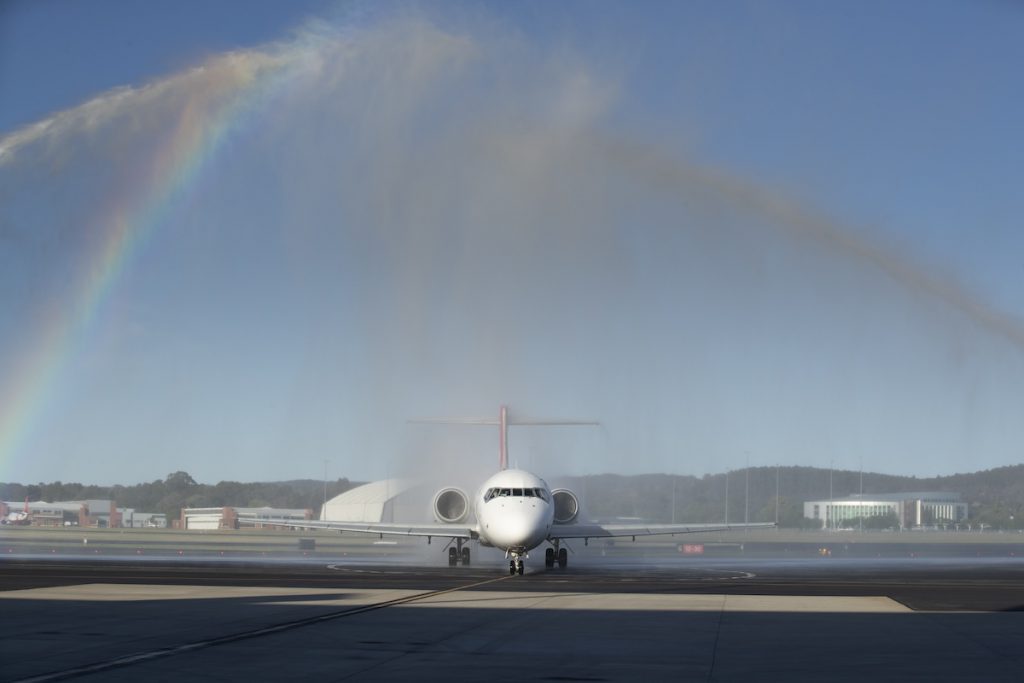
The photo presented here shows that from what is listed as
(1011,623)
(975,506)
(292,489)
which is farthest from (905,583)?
(975,506)

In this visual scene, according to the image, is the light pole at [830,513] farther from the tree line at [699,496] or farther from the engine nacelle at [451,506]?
the engine nacelle at [451,506]

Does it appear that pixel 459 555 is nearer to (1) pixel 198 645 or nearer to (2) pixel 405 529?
(2) pixel 405 529

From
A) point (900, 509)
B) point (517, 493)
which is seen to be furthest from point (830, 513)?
point (517, 493)

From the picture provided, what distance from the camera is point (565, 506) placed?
161ft

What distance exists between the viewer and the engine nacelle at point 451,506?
50.8 m

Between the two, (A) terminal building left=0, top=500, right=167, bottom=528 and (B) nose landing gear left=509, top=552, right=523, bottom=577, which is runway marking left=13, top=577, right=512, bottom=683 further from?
(A) terminal building left=0, top=500, right=167, bottom=528

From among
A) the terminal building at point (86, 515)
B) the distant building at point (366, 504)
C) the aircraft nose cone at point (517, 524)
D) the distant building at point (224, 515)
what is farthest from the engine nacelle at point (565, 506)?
the terminal building at point (86, 515)

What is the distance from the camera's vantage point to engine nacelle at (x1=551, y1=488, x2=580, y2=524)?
48719 mm

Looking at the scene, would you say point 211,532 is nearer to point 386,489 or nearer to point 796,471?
point 386,489

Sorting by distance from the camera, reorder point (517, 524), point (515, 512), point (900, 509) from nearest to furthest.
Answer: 1. point (517, 524)
2. point (515, 512)
3. point (900, 509)

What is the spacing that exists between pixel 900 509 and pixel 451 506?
274 ft

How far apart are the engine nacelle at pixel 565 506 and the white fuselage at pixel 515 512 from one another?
19.3 ft

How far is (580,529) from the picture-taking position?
47750 mm

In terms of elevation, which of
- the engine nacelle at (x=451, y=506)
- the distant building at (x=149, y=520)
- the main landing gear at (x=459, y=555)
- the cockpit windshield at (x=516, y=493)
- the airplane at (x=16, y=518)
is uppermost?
the cockpit windshield at (x=516, y=493)
